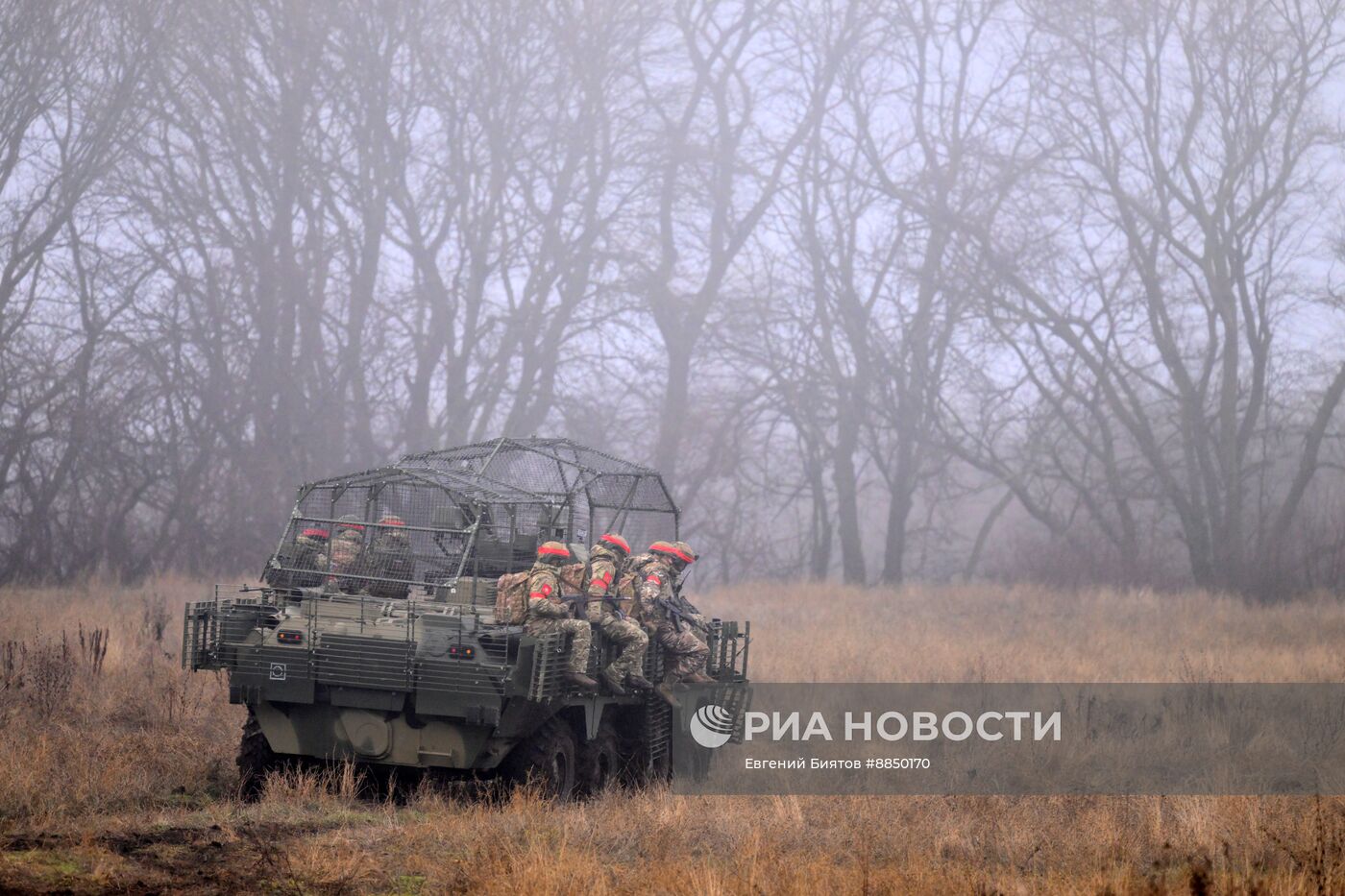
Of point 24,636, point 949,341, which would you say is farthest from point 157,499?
point 949,341

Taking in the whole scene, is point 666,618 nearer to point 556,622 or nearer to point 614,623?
point 614,623

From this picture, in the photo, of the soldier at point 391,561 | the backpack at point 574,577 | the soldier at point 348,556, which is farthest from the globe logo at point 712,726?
the soldier at point 348,556

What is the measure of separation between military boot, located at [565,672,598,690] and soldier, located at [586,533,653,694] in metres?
0.43

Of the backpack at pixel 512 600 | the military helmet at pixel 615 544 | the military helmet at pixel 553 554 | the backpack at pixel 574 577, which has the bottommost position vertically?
the backpack at pixel 512 600

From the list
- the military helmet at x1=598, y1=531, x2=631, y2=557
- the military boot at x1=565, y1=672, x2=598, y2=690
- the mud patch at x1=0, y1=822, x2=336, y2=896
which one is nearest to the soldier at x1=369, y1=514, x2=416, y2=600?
the military helmet at x1=598, y1=531, x2=631, y2=557

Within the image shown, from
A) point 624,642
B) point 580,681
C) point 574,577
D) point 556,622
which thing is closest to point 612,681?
point 624,642

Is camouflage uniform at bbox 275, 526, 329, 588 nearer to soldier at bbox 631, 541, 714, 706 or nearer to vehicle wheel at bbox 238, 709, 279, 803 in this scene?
vehicle wheel at bbox 238, 709, 279, 803

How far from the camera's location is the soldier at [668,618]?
11.4m

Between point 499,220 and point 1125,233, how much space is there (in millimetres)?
13868

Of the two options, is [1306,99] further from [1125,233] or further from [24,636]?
[24,636]

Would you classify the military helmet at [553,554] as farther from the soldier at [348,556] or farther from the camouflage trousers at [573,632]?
the soldier at [348,556]

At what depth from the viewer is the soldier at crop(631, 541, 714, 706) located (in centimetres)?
1136

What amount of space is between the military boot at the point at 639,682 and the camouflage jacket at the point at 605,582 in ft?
1.60

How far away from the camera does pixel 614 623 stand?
35.2 ft
